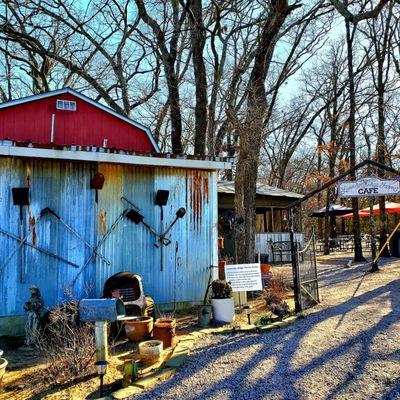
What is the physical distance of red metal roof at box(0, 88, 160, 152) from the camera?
9.45 metres

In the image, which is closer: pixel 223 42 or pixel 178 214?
pixel 178 214

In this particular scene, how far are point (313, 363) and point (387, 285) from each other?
19.4ft

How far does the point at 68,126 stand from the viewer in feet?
32.9

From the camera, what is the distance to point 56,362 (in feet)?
14.7

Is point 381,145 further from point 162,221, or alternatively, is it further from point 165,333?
point 165,333

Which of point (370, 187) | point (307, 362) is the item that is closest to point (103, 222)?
point (307, 362)

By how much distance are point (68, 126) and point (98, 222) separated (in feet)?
13.5

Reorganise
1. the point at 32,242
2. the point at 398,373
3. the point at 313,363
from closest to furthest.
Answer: the point at 398,373
the point at 313,363
the point at 32,242

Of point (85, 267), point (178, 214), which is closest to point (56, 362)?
point (85, 267)

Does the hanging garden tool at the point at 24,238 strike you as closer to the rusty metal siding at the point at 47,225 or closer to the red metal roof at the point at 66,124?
the rusty metal siding at the point at 47,225

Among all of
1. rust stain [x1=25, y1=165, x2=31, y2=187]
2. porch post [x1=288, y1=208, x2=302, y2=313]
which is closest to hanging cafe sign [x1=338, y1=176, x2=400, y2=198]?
porch post [x1=288, y1=208, x2=302, y2=313]

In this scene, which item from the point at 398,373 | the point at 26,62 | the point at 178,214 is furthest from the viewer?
the point at 26,62

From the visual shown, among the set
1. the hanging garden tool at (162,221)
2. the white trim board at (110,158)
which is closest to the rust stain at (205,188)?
the white trim board at (110,158)

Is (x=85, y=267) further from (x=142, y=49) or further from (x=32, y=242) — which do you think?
(x=142, y=49)
